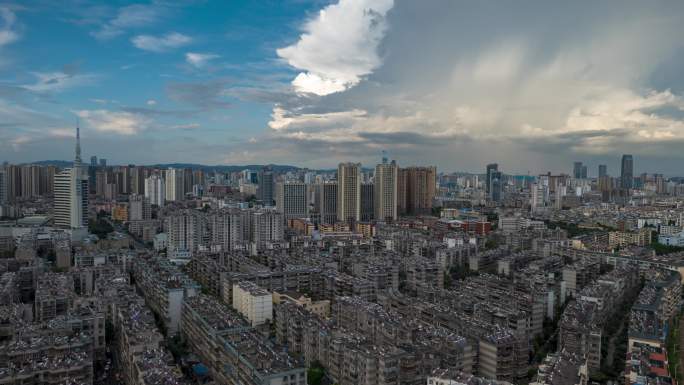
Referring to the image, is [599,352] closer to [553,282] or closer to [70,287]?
[553,282]

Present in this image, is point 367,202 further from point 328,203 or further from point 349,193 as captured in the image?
point 328,203

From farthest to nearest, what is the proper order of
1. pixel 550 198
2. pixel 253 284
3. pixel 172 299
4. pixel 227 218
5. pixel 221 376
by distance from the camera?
1. pixel 550 198
2. pixel 227 218
3. pixel 253 284
4. pixel 172 299
5. pixel 221 376

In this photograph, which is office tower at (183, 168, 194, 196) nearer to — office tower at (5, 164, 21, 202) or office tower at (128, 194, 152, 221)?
office tower at (5, 164, 21, 202)

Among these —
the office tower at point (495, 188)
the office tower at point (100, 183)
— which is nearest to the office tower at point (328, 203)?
the office tower at point (100, 183)

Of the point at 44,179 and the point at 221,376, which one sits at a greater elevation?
the point at 44,179

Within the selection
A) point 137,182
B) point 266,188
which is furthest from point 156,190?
point 266,188

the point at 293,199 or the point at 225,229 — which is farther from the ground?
the point at 293,199

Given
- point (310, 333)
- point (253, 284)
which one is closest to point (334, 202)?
point (253, 284)

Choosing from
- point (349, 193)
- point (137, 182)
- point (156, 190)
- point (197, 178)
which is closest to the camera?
point (349, 193)
